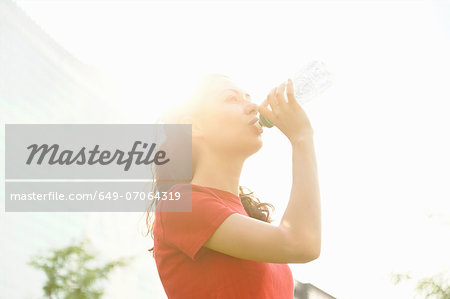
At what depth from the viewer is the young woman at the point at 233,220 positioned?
84cm

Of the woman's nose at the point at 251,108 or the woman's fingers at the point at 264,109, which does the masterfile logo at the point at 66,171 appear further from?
the woman's fingers at the point at 264,109

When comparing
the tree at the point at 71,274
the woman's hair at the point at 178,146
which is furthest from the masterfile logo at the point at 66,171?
the woman's hair at the point at 178,146

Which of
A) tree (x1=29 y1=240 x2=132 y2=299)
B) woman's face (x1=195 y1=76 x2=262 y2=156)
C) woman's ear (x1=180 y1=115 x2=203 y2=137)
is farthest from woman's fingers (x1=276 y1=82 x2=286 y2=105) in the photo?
tree (x1=29 y1=240 x2=132 y2=299)

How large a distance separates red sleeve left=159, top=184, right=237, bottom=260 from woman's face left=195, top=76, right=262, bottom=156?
0.21 meters

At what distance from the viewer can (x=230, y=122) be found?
3.67 feet

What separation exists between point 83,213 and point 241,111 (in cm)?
795

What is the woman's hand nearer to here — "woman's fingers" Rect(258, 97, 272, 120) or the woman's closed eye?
"woman's fingers" Rect(258, 97, 272, 120)

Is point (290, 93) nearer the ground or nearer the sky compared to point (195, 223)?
nearer the sky

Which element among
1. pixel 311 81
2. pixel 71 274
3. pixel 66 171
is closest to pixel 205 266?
pixel 311 81

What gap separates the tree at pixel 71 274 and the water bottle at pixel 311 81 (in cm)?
→ 509

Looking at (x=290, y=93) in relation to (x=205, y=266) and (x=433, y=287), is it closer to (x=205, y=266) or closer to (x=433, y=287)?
(x=205, y=266)

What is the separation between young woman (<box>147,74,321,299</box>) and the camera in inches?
33.1

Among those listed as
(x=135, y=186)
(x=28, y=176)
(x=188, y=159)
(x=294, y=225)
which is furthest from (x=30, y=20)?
(x=294, y=225)

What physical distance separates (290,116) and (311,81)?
0.48m
